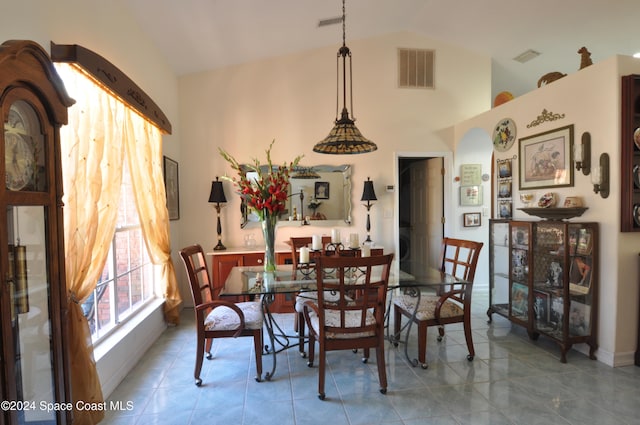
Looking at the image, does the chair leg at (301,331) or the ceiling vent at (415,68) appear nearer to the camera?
the chair leg at (301,331)

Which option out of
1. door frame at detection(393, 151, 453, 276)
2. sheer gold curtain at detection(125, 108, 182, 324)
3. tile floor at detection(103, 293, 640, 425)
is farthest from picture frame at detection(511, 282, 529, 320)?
sheer gold curtain at detection(125, 108, 182, 324)

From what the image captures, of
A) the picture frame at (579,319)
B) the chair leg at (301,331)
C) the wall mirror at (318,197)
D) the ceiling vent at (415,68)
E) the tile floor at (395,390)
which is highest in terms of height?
the ceiling vent at (415,68)

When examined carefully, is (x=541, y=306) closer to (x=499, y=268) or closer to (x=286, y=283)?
(x=499, y=268)

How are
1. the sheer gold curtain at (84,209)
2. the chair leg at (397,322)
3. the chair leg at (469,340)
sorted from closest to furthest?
the sheer gold curtain at (84,209)
the chair leg at (469,340)
the chair leg at (397,322)

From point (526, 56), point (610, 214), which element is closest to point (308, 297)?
point (610, 214)

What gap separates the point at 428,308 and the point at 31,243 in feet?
8.47

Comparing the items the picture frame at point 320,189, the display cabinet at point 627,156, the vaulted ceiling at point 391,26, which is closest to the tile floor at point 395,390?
the display cabinet at point 627,156

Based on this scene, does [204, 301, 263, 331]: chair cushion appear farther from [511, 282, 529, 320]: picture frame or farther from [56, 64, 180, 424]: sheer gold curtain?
[511, 282, 529, 320]: picture frame

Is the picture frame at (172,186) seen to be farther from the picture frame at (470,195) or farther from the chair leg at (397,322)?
the picture frame at (470,195)

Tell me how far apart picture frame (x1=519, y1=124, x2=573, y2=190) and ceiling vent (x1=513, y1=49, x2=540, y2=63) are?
66.4 inches

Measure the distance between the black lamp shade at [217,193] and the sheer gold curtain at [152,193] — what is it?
74 centimetres

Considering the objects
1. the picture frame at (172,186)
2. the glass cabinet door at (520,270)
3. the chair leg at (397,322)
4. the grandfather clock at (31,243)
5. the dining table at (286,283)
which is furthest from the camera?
the picture frame at (172,186)

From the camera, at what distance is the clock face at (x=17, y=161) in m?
1.14

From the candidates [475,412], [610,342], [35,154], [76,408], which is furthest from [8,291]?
[610,342]
